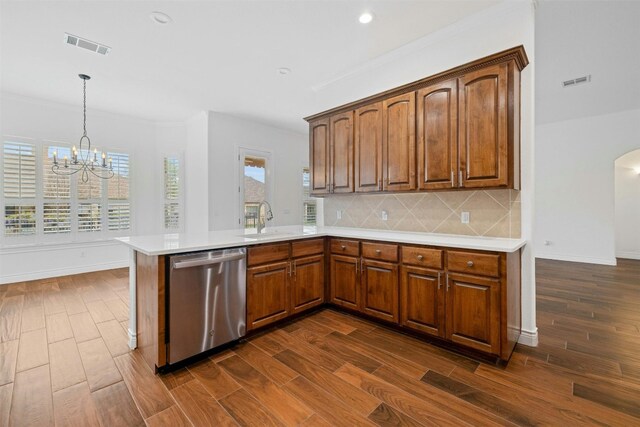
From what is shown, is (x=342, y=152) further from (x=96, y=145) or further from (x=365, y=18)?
(x=96, y=145)

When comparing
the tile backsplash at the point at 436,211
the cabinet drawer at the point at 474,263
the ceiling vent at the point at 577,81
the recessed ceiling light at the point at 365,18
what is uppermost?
the ceiling vent at the point at 577,81

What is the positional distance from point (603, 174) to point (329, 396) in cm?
692

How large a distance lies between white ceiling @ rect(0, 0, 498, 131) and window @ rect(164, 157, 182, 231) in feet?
4.92

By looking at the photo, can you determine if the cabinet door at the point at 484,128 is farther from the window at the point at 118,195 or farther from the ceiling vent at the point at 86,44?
the window at the point at 118,195

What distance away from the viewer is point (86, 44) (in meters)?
3.12

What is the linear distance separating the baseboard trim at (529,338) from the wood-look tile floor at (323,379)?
8 centimetres

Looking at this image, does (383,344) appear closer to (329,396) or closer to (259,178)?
(329,396)

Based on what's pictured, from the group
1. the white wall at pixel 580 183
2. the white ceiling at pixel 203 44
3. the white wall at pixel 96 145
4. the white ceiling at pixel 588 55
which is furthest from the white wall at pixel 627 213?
the white wall at pixel 96 145

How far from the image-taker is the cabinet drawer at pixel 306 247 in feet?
9.66

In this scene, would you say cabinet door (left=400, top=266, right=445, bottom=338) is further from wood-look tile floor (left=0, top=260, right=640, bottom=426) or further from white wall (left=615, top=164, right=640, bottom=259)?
white wall (left=615, top=164, right=640, bottom=259)

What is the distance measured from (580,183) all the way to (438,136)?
5.25 m

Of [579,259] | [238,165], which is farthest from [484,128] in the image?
[579,259]

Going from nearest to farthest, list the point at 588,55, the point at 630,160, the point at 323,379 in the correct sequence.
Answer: the point at 323,379, the point at 588,55, the point at 630,160

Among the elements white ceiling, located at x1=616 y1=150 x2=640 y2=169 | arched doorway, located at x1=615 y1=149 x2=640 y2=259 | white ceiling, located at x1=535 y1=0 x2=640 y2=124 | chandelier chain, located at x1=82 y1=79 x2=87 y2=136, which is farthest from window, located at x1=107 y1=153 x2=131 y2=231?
arched doorway, located at x1=615 y1=149 x2=640 y2=259
